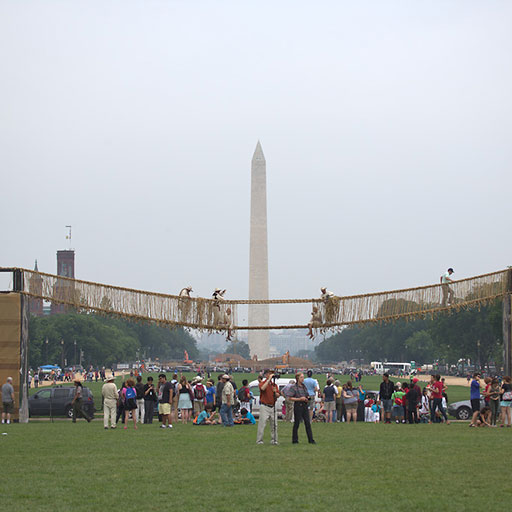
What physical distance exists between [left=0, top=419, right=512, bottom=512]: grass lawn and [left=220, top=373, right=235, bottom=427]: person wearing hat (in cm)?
224

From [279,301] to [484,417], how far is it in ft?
20.3

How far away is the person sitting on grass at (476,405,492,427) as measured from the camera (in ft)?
77.3

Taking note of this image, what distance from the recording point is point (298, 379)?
18500 millimetres

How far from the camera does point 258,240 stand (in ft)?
263

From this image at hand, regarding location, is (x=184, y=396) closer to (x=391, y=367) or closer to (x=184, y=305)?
(x=184, y=305)

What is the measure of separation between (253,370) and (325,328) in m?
71.3

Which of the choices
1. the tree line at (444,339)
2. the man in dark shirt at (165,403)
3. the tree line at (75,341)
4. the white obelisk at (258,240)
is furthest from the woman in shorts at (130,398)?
the tree line at (75,341)

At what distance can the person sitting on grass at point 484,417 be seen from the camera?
2356cm

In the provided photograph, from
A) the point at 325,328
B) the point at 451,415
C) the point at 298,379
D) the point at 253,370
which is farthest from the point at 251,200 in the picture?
the point at 298,379

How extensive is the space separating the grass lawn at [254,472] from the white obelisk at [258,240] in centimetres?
5903

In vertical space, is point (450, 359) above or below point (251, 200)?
below

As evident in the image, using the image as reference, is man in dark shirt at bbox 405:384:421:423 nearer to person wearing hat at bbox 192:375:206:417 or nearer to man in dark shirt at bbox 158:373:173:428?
person wearing hat at bbox 192:375:206:417

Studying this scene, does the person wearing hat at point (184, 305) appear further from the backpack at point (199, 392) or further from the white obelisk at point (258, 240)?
the white obelisk at point (258, 240)

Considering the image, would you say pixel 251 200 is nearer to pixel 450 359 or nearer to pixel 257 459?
pixel 450 359
